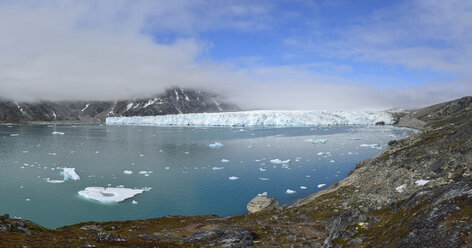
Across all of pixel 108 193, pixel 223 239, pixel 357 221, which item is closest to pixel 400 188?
pixel 357 221

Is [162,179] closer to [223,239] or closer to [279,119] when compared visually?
[223,239]

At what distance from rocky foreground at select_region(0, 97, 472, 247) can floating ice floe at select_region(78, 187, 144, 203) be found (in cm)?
967

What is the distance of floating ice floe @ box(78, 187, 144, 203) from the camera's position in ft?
114

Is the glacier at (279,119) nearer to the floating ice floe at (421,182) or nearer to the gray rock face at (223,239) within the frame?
the floating ice floe at (421,182)

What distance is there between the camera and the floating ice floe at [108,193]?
3466 cm

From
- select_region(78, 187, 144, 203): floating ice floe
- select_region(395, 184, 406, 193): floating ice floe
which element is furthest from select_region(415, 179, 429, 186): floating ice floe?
select_region(78, 187, 144, 203): floating ice floe

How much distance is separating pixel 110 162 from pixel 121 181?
16953mm

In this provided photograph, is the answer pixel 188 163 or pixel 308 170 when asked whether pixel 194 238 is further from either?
pixel 188 163

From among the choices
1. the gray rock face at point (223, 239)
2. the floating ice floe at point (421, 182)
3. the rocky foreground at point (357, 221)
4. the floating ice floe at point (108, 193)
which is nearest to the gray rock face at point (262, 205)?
the rocky foreground at point (357, 221)

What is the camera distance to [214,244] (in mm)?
17359

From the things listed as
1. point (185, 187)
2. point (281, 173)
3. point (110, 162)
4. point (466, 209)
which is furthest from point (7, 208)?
point (466, 209)

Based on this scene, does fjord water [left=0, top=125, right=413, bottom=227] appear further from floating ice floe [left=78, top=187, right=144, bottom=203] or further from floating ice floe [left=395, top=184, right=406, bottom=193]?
floating ice floe [left=395, top=184, right=406, bottom=193]

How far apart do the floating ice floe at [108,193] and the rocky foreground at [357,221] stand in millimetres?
9667

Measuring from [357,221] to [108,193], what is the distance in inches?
1260
